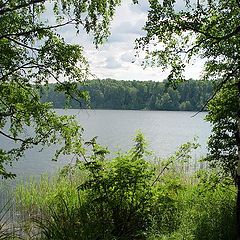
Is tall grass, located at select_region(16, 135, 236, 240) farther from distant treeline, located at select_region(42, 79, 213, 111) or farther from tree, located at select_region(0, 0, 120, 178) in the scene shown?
distant treeline, located at select_region(42, 79, 213, 111)

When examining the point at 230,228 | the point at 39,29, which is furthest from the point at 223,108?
the point at 39,29

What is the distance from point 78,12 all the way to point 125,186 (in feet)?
11.5

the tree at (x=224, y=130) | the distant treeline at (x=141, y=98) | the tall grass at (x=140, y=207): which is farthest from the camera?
the distant treeline at (x=141, y=98)

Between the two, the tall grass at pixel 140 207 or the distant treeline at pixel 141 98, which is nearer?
the tall grass at pixel 140 207

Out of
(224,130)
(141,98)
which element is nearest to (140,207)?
(224,130)

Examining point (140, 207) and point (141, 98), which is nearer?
point (140, 207)

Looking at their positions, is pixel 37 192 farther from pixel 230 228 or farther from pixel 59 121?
pixel 230 228

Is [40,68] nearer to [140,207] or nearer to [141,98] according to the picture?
[140,207]

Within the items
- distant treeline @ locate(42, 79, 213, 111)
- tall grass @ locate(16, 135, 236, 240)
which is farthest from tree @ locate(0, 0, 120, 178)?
distant treeline @ locate(42, 79, 213, 111)

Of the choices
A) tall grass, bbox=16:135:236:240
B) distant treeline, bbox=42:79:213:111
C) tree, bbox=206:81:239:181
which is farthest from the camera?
distant treeline, bbox=42:79:213:111

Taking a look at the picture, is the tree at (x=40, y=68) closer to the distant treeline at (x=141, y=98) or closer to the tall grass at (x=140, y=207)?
the tall grass at (x=140, y=207)

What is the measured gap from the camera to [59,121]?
772 cm

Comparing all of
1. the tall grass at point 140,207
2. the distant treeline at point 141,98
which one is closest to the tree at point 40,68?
the tall grass at point 140,207

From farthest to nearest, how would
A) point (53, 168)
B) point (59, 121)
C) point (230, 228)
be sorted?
point (53, 168)
point (59, 121)
point (230, 228)
